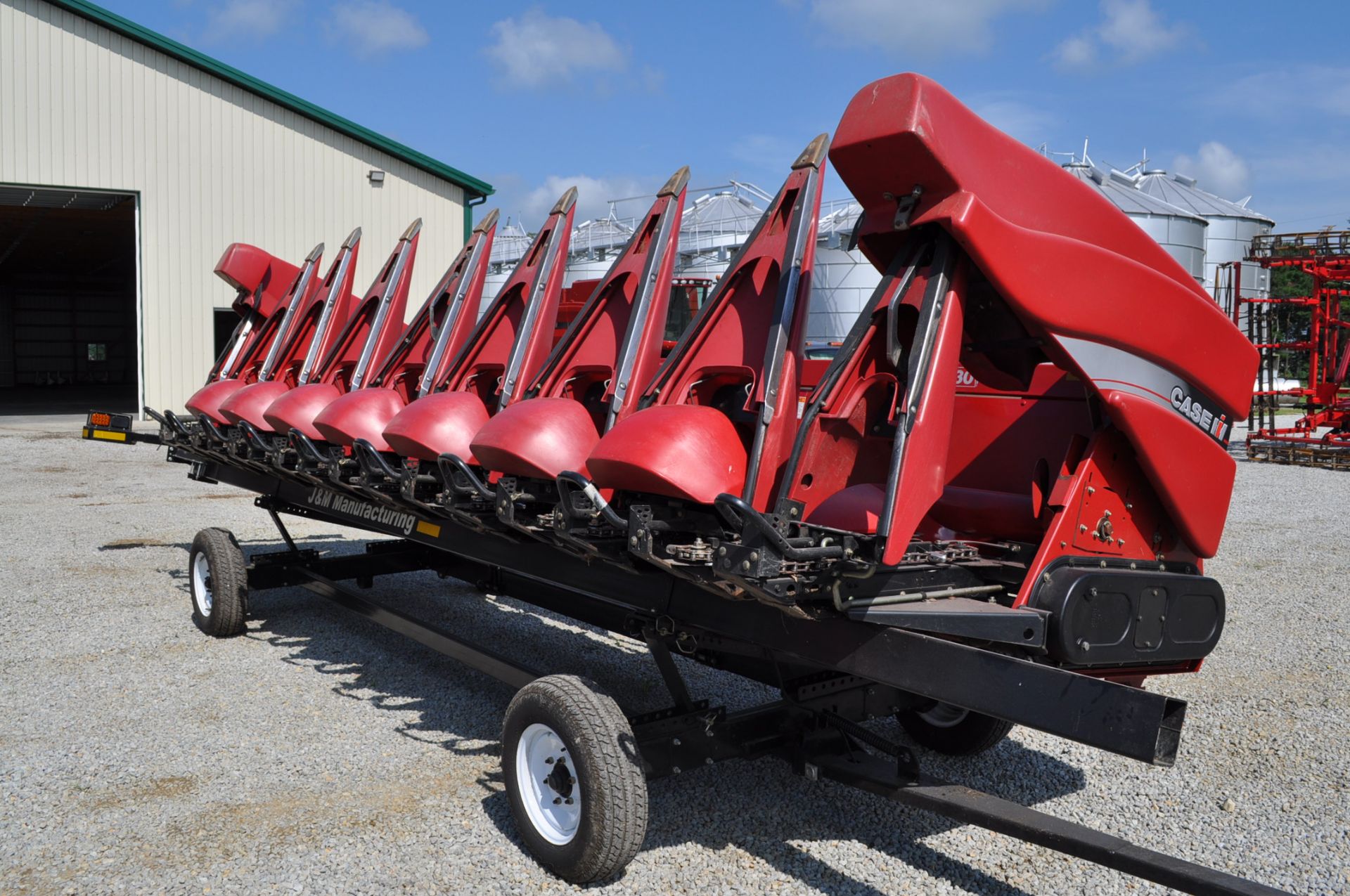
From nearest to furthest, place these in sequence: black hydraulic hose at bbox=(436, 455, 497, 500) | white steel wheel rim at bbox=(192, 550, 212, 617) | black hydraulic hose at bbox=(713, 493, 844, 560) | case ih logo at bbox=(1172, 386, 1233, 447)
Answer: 1. black hydraulic hose at bbox=(713, 493, 844, 560)
2. case ih logo at bbox=(1172, 386, 1233, 447)
3. black hydraulic hose at bbox=(436, 455, 497, 500)
4. white steel wheel rim at bbox=(192, 550, 212, 617)

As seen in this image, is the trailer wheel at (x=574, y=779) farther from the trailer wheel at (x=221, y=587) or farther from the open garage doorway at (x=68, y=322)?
the open garage doorway at (x=68, y=322)

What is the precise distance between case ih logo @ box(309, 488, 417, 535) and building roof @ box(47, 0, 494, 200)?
1562 cm

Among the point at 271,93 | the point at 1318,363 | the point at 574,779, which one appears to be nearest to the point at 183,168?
the point at 271,93

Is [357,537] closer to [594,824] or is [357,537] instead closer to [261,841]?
[261,841]

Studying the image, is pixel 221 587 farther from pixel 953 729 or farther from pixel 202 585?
pixel 953 729

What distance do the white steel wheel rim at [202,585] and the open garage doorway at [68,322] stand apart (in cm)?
2632

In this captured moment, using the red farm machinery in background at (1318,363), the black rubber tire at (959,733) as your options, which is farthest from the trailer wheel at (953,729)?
the red farm machinery in background at (1318,363)

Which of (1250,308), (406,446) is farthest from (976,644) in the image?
(1250,308)

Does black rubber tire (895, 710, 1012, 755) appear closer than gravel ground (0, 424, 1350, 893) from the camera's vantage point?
No

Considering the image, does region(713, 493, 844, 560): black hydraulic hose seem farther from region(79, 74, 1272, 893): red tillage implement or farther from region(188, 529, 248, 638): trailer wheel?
region(188, 529, 248, 638): trailer wheel

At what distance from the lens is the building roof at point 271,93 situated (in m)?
17.6

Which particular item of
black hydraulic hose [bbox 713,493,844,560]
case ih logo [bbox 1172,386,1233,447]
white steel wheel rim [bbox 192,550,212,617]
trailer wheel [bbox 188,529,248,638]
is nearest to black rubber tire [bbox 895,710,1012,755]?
case ih logo [bbox 1172,386,1233,447]

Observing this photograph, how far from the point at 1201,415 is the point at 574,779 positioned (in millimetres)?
2273

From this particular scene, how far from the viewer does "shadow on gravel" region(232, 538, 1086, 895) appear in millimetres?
3590
